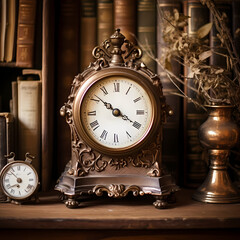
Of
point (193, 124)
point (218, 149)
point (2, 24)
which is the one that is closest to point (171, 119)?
point (193, 124)

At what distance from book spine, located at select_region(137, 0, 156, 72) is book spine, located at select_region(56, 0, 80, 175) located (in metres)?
0.24

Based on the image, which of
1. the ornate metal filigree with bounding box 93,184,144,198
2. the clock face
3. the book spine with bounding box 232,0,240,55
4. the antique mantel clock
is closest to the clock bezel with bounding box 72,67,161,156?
the antique mantel clock

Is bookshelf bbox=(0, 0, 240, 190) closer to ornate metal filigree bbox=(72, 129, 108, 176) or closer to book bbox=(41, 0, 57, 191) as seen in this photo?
book bbox=(41, 0, 57, 191)

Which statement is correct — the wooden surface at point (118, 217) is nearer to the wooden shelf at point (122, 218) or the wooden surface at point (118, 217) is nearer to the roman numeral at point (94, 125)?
the wooden shelf at point (122, 218)

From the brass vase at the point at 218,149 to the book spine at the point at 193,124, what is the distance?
0.18 meters

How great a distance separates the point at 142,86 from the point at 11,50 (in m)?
0.54

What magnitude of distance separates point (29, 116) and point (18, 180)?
0.88ft

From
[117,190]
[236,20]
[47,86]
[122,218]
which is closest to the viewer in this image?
[122,218]

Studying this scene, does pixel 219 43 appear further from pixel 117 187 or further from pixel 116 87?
pixel 117 187

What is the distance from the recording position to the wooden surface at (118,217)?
125 cm

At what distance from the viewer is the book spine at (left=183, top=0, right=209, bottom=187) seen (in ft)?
5.36

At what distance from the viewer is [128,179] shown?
1.39 m

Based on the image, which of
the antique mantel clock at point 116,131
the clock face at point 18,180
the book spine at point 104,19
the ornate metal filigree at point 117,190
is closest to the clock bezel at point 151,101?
the antique mantel clock at point 116,131

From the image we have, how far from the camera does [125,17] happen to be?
1631 mm
